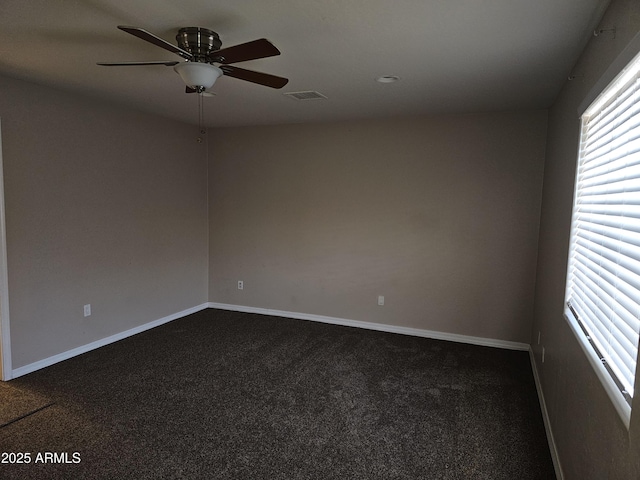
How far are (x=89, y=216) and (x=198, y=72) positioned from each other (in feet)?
7.90

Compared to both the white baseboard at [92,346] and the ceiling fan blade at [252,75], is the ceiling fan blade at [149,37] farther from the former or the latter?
the white baseboard at [92,346]

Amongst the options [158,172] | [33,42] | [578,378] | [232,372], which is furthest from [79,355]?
[578,378]

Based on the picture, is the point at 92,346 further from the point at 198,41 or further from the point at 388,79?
the point at 388,79

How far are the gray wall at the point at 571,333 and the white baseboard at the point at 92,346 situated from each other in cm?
397

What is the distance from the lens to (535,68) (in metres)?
2.64

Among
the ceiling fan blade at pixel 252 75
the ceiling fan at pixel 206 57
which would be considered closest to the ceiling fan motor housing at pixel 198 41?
the ceiling fan at pixel 206 57

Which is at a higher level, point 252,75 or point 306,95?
point 306,95

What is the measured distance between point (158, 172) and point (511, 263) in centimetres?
406

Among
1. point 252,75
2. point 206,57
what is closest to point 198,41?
point 206,57

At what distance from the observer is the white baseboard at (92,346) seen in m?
3.29

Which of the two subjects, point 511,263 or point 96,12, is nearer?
point 96,12

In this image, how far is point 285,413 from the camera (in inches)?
107

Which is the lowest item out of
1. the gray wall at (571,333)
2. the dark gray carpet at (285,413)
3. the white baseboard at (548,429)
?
the dark gray carpet at (285,413)

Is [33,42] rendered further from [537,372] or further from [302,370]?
[537,372]
